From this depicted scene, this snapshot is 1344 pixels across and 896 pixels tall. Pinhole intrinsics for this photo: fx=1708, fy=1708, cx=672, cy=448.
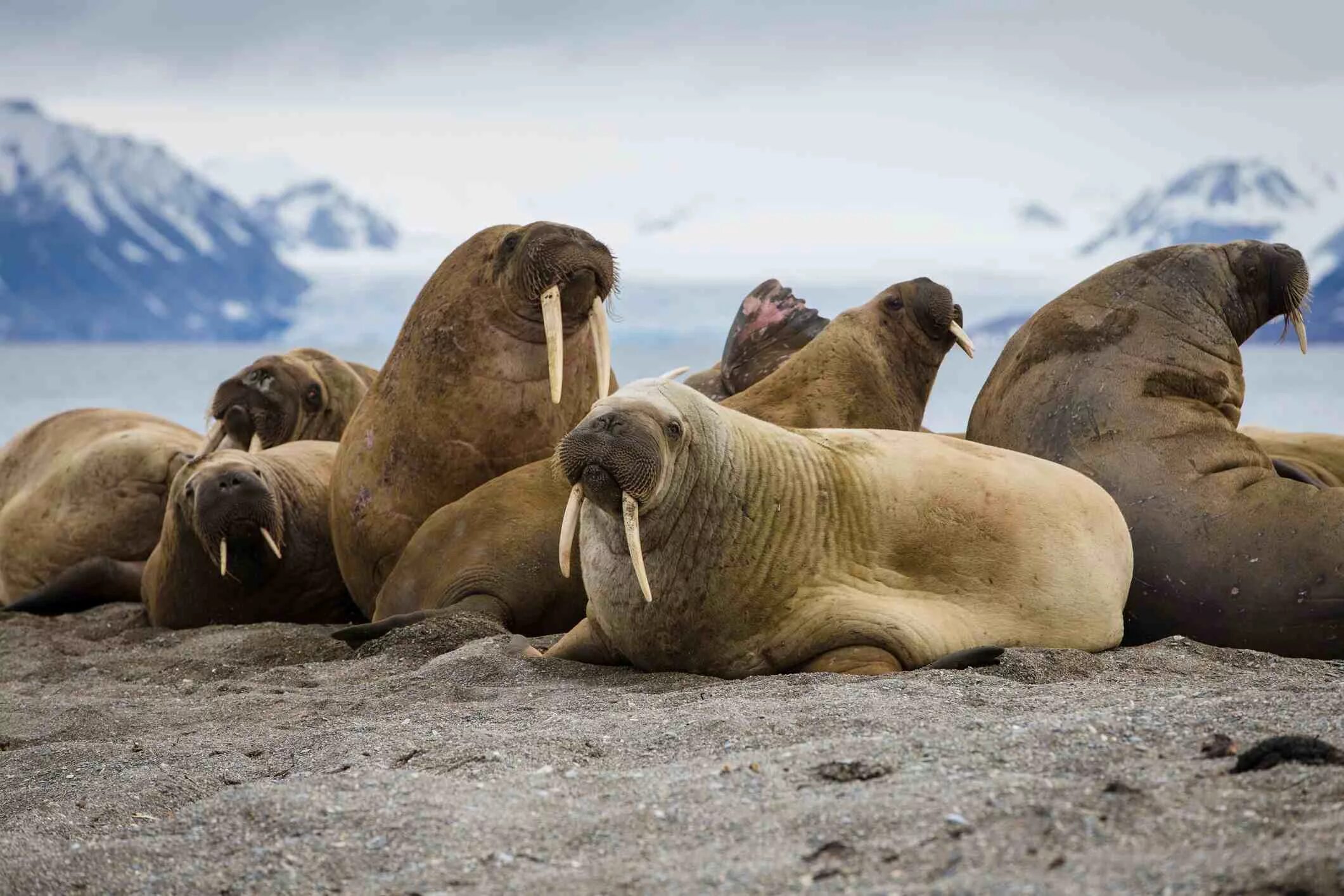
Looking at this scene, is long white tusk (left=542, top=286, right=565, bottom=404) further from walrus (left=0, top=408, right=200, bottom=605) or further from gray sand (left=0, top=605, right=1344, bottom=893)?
walrus (left=0, top=408, right=200, bottom=605)

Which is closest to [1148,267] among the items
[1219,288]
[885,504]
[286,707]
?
[1219,288]

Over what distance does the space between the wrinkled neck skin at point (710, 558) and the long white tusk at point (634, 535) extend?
0.22 m

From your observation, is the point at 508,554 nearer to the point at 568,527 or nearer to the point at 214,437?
the point at 568,527

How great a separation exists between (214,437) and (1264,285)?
188 inches

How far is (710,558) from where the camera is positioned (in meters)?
4.91

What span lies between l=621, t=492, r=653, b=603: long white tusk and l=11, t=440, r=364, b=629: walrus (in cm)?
248

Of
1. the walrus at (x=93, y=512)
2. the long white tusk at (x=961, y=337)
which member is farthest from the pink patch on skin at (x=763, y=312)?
the walrus at (x=93, y=512)

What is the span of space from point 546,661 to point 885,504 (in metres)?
1.15

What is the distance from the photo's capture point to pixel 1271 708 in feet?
11.7

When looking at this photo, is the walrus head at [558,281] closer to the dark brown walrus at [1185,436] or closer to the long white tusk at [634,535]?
A: the dark brown walrus at [1185,436]

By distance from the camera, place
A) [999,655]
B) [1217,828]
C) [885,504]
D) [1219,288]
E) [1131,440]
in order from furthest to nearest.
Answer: [1219,288] → [1131,440] → [885,504] → [999,655] → [1217,828]

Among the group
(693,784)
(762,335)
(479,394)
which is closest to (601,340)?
(479,394)

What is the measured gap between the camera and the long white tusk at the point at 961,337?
7070mm

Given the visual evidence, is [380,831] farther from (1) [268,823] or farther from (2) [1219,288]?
(2) [1219,288]
